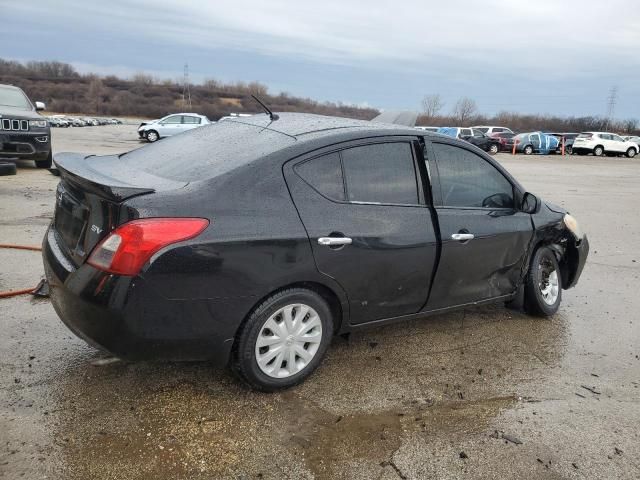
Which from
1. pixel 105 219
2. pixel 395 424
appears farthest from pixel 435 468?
pixel 105 219

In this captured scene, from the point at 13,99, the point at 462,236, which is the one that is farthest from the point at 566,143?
the point at 462,236

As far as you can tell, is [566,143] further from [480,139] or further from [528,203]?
[528,203]

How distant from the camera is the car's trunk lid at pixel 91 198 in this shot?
9.10 ft

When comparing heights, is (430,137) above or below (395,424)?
above

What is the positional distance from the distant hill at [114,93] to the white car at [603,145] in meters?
67.9

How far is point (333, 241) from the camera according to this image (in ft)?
10.4

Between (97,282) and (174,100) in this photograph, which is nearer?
(97,282)

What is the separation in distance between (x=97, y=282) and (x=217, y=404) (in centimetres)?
96

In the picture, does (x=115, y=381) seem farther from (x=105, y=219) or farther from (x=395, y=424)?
(x=395, y=424)

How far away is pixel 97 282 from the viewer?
2738 millimetres

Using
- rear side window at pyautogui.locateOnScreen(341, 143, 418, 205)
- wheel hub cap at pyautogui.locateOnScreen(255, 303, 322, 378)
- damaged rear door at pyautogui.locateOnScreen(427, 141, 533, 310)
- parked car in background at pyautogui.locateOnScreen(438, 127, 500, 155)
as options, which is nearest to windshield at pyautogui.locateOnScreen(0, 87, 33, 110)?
rear side window at pyautogui.locateOnScreen(341, 143, 418, 205)

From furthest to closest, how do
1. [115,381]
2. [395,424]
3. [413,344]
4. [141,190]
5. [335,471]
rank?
[413,344]
[115,381]
[395,424]
[141,190]
[335,471]

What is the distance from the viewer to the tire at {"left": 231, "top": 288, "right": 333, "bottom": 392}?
304 cm

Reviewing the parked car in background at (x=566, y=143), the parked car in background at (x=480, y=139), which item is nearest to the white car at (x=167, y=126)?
the parked car in background at (x=480, y=139)
